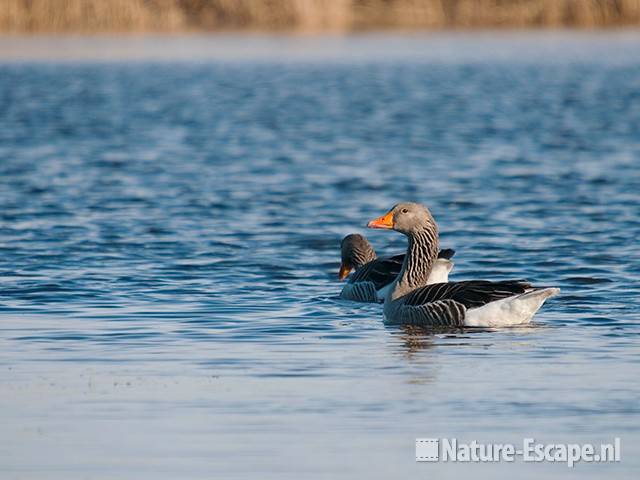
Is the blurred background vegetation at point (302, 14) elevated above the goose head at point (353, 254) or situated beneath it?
elevated above

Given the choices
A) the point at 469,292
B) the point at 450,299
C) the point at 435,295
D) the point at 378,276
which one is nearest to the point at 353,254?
the point at 378,276

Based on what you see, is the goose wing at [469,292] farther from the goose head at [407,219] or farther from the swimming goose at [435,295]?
the goose head at [407,219]

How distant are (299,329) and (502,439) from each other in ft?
15.6

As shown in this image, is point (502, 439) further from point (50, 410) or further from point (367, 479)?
point (50, 410)

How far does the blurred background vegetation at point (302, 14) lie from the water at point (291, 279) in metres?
11.5

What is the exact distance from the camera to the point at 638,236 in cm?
2062

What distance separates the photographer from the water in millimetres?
9734

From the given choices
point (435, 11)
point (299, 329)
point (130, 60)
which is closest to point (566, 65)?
point (435, 11)

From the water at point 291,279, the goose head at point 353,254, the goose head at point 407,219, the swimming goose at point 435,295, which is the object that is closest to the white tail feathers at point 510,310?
the swimming goose at point 435,295

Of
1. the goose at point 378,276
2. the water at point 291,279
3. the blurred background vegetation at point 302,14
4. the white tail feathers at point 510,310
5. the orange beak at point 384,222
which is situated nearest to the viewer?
the water at point 291,279

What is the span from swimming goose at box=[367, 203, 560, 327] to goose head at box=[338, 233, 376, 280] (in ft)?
7.10

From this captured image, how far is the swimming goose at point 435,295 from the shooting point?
13.8 metres

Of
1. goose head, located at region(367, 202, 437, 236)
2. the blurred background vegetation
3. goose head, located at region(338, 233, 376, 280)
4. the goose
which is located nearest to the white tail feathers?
goose head, located at region(367, 202, 437, 236)

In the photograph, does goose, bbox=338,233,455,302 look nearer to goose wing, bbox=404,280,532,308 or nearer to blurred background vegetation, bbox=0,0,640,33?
goose wing, bbox=404,280,532,308
